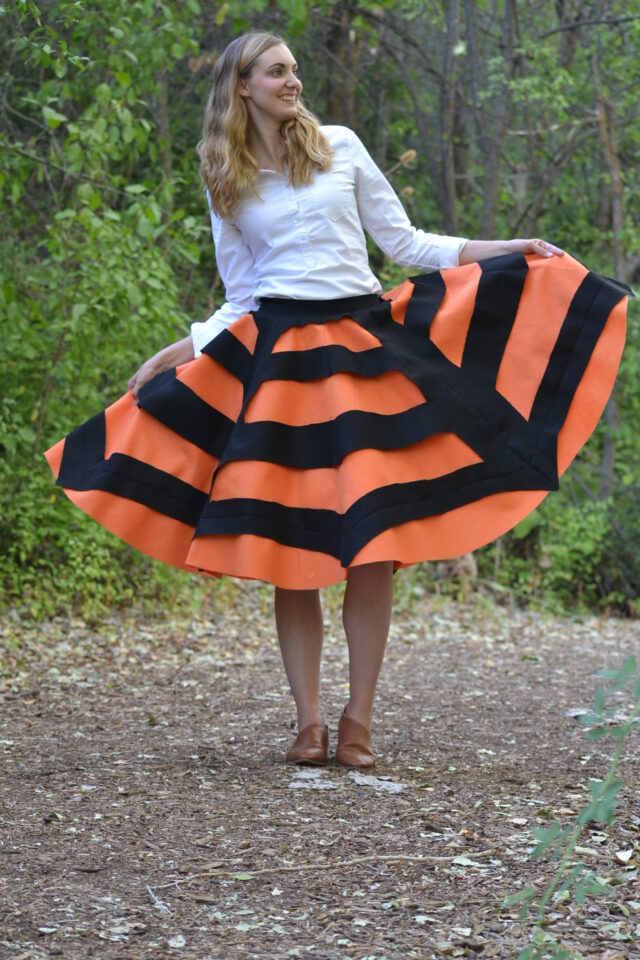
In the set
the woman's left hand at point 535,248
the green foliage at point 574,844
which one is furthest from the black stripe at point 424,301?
the green foliage at point 574,844

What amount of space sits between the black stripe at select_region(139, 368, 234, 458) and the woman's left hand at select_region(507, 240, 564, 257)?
903mm

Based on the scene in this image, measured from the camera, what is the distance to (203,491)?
3.17 m

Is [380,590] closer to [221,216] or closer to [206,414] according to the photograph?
[206,414]

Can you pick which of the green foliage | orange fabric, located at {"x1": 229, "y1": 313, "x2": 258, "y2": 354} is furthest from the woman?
the green foliage

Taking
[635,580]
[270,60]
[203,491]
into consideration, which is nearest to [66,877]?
[203,491]

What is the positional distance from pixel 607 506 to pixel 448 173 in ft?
8.29

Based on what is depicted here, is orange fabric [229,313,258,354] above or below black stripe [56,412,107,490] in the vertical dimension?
above

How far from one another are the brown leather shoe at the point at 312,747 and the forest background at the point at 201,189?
241 centimetres

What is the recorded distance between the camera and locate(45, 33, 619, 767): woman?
2.99m

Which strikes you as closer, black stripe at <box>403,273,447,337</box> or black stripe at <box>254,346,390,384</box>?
black stripe at <box>254,346,390,384</box>

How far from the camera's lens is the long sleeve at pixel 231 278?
10.7ft

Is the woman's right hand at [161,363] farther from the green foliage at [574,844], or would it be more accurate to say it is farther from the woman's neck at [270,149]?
the green foliage at [574,844]

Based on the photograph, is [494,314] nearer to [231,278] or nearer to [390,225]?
[390,225]

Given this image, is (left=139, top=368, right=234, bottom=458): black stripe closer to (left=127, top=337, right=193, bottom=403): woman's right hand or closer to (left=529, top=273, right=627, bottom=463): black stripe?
(left=127, top=337, right=193, bottom=403): woman's right hand
